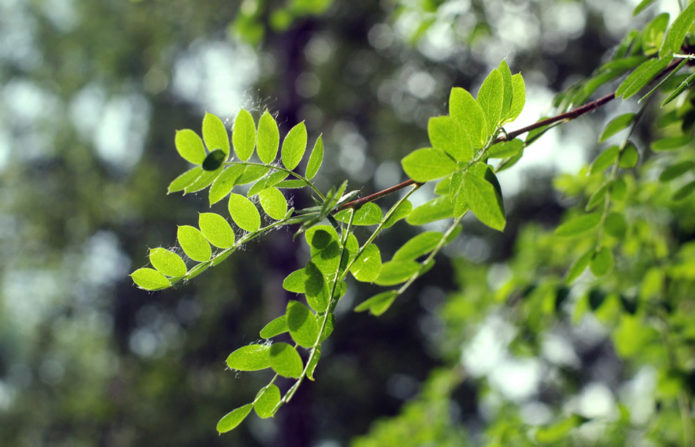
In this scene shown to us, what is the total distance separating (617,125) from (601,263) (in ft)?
0.84

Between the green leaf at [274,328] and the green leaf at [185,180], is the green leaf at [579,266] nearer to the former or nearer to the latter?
the green leaf at [274,328]

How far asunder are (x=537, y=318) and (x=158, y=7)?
272 inches

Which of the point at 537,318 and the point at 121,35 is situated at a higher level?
the point at 121,35

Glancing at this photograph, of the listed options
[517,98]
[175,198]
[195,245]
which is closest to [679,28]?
[517,98]

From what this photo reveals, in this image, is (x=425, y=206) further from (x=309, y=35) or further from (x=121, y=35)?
(x=121, y=35)

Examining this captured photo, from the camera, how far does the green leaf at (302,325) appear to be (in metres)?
0.69

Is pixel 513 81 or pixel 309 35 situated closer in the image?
pixel 513 81

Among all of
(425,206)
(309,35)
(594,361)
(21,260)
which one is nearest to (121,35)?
(309,35)

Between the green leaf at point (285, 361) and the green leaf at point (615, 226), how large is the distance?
2.48 feet

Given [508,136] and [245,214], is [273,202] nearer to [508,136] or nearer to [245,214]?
[245,214]

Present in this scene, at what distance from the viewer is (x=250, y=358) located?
728mm

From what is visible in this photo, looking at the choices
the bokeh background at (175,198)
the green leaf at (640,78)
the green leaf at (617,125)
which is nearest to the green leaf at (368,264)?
the green leaf at (640,78)

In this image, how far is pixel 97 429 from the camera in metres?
11.5

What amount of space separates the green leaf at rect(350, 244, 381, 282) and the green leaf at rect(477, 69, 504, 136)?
0.21m
